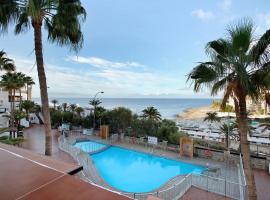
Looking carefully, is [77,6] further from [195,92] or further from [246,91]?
[246,91]

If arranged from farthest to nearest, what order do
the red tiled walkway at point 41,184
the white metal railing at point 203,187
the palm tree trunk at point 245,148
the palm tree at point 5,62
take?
the palm tree at point 5,62 < the white metal railing at point 203,187 < the palm tree trunk at point 245,148 < the red tiled walkway at point 41,184

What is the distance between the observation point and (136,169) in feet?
52.7

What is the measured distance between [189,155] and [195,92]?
1279cm

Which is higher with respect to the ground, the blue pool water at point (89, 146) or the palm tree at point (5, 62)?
the palm tree at point (5, 62)

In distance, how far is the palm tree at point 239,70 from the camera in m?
4.98

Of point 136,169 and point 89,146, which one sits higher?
point 89,146

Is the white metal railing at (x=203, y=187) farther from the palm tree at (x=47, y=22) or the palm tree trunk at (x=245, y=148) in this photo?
the palm tree at (x=47, y=22)

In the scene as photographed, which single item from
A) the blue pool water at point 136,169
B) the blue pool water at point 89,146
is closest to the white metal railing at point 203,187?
the blue pool water at point 136,169

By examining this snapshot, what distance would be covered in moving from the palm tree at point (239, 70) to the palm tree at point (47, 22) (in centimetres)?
451

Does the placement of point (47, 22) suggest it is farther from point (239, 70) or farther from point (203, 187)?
point (203, 187)

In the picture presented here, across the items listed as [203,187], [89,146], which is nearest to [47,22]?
[203,187]

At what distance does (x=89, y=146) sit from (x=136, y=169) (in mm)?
7057

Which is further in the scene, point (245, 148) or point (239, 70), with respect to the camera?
point (245, 148)

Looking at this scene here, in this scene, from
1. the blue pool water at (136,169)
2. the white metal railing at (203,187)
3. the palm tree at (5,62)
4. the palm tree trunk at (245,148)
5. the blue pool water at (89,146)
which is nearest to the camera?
the palm tree trunk at (245,148)
